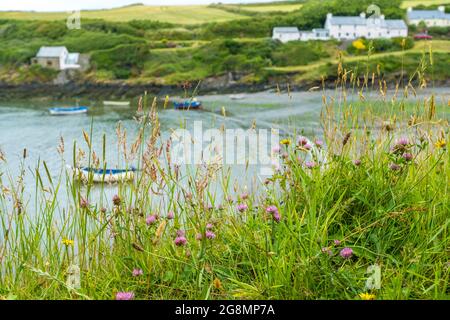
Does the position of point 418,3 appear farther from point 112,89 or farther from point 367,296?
point 367,296

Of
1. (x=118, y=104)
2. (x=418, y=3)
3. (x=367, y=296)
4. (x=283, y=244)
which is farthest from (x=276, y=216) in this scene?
(x=418, y=3)

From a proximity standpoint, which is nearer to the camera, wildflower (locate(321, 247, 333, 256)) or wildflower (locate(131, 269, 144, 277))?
wildflower (locate(321, 247, 333, 256))

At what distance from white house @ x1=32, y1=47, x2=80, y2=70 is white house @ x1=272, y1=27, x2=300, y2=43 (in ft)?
56.5

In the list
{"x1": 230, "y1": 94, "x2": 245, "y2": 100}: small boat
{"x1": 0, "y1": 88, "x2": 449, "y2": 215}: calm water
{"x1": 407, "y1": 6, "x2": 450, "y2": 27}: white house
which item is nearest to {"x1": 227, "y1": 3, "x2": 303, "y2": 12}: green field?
{"x1": 407, "y1": 6, "x2": 450, "y2": 27}: white house

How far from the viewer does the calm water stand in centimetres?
2116

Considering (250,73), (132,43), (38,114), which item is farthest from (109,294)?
(132,43)

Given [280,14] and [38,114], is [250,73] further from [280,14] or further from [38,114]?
[38,114]

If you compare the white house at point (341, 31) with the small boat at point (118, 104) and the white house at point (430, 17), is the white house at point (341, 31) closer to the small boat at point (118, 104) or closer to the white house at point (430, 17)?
the white house at point (430, 17)

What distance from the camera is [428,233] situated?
8.98 ft

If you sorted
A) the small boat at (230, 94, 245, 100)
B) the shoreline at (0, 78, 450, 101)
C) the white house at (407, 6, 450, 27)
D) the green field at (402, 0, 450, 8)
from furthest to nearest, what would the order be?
1. the green field at (402, 0, 450, 8)
2. the white house at (407, 6, 450, 27)
3. the shoreline at (0, 78, 450, 101)
4. the small boat at (230, 94, 245, 100)

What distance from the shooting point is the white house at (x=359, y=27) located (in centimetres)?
5072

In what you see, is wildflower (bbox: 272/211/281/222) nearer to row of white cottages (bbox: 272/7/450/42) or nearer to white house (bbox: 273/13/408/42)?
row of white cottages (bbox: 272/7/450/42)

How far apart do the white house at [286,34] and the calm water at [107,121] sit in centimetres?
1258

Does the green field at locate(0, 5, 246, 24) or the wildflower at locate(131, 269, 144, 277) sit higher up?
the wildflower at locate(131, 269, 144, 277)
